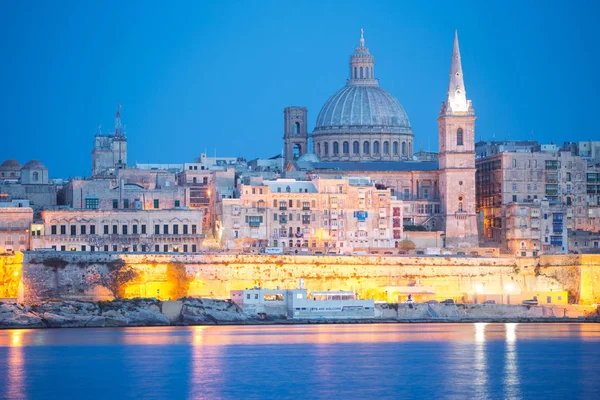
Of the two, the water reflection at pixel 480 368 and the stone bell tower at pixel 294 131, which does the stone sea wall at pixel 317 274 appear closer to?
the water reflection at pixel 480 368

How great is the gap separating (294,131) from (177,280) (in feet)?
96.3

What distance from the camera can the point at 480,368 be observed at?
53562 mm

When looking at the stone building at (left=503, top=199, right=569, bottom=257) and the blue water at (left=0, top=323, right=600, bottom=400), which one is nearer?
the blue water at (left=0, top=323, right=600, bottom=400)

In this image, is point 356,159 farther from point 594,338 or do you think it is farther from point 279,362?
point 279,362

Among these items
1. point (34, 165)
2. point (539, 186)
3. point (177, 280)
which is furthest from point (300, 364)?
point (34, 165)

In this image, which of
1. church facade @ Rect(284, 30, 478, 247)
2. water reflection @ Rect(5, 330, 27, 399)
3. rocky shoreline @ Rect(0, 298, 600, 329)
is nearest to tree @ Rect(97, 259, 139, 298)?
rocky shoreline @ Rect(0, 298, 600, 329)

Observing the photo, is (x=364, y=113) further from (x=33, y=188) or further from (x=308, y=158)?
(x=33, y=188)

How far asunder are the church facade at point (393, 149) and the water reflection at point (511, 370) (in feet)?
71.9

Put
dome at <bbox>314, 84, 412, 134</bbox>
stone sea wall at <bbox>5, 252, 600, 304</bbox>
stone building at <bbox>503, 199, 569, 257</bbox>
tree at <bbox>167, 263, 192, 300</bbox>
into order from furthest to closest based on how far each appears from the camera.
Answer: dome at <bbox>314, 84, 412, 134</bbox>, stone building at <bbox>503, 199, 569, 257</bbox>, tree at <bbox>167, 263, 192, 300</bbox>, stone sea wall at <bbox>5, 252, 600, 304</bbox>

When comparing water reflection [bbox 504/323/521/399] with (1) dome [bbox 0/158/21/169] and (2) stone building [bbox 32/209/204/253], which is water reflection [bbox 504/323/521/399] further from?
(1) dome [bbox 0/158/21/169]

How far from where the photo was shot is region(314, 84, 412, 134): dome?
332 ft

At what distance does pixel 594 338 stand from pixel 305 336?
38.1ft

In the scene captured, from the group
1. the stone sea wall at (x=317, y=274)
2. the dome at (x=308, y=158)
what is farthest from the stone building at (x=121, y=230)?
the dome at (x=308, y=158)

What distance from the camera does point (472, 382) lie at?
4997 centimetres
